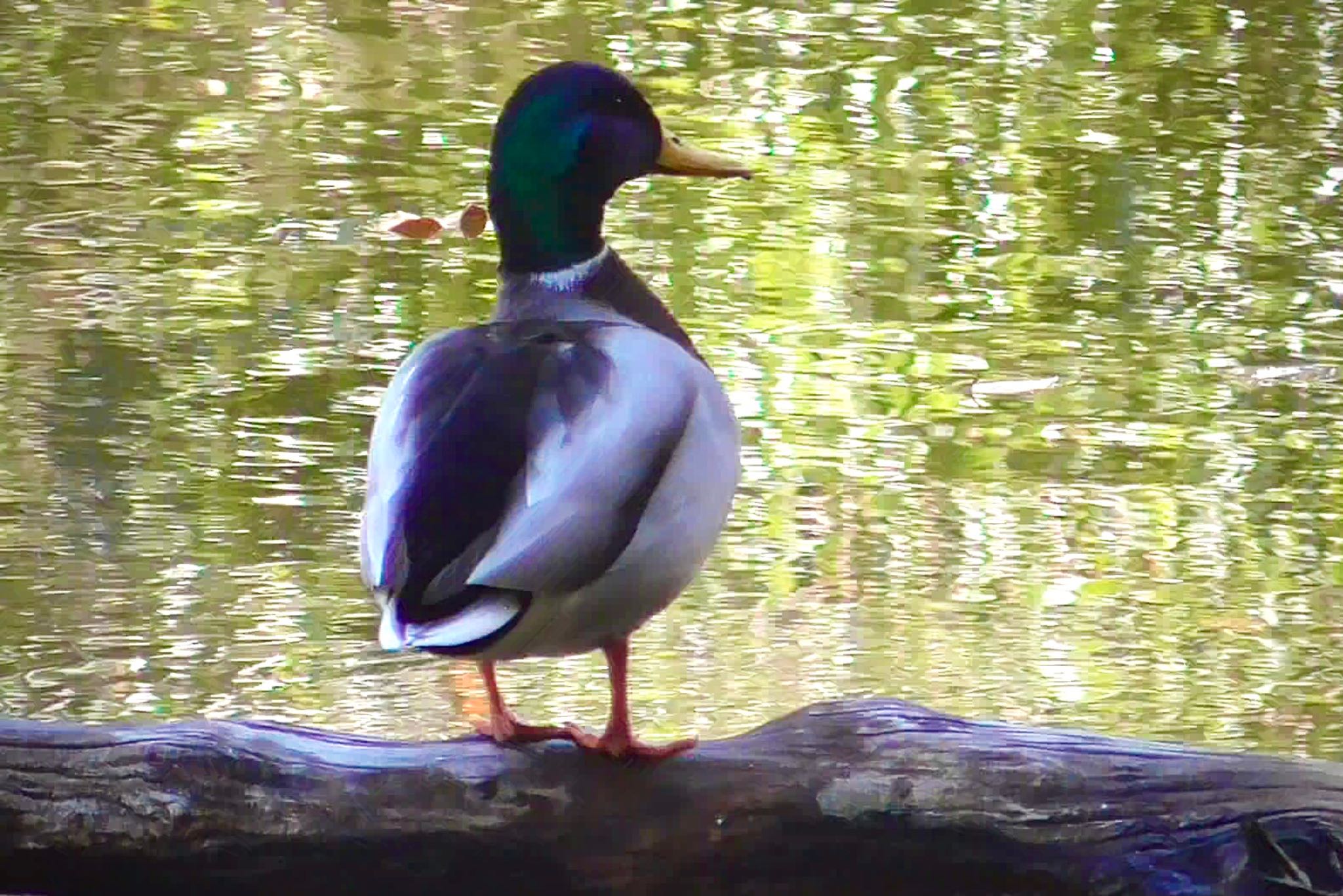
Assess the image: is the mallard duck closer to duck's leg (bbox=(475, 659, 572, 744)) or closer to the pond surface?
duck's leg (bbox=(475, 659, 572, 744))

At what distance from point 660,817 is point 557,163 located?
72 centimetres

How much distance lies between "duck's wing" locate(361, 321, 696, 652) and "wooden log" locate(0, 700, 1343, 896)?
27cm

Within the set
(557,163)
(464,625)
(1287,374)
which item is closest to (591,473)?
(464,625)

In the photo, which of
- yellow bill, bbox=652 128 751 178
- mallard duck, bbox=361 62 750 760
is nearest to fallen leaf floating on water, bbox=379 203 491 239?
yellow bill, bbox=652 128 751 178

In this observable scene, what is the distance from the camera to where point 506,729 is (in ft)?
7.25

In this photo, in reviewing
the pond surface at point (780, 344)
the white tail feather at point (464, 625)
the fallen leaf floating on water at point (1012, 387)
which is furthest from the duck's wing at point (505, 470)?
the fallen leaf floating on water at point (1012, 387)

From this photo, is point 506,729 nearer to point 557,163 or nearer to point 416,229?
point 557,163

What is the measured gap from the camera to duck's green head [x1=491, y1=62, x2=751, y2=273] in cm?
236

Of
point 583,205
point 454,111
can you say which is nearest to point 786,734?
point 583,205

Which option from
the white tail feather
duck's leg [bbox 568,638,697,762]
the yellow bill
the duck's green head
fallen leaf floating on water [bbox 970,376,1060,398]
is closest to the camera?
the white tail feather

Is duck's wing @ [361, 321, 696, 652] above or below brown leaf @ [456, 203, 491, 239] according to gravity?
above

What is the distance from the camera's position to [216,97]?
6059 millimetres

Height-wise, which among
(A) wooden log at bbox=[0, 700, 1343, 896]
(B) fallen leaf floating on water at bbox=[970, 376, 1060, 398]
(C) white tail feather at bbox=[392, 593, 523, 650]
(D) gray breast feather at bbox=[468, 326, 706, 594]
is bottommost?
(B) fallen leaf floating on water at bbox=[970, 376, 1060, 398]

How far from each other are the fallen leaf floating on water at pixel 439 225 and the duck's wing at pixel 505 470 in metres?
2.92
